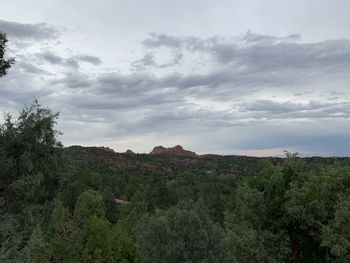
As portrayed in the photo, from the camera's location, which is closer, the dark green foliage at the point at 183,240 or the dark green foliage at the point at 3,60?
the dark green foliage at the point at 3,60

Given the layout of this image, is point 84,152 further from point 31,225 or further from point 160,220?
point 31,225

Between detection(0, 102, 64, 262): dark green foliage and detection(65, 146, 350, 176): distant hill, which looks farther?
detection(65, 146, 350, 176): distant hill

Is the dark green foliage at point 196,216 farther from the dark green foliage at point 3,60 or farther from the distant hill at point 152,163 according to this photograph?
the distant hill at point 152,163

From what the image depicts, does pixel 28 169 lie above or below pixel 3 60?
below

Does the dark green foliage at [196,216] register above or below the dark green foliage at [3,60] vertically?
below

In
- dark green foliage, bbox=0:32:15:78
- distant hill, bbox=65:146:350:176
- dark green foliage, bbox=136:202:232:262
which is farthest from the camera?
distant hill, bbox=65:146:350:176

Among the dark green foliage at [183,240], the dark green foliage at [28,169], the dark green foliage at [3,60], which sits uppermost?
the dark green foliage at [3,60]

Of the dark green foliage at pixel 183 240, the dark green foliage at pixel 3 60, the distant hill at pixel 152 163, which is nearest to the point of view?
the dark green foliage at pixel 3 60

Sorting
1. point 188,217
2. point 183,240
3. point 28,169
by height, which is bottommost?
point 183,240

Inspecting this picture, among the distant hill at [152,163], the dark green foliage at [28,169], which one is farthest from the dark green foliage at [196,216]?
the distant hill at [152,163]

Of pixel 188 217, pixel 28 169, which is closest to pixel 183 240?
pixel 188 217

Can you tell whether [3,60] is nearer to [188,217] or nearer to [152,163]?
[188,217]

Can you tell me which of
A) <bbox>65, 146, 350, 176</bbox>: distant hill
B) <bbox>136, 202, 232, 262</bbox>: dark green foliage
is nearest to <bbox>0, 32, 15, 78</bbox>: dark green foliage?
<bbox>136, 202, 232, 262</bbox>: dark green foliage

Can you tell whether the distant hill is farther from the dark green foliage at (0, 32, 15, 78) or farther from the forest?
the dark green foliage at (0, 32, 15, 78)
